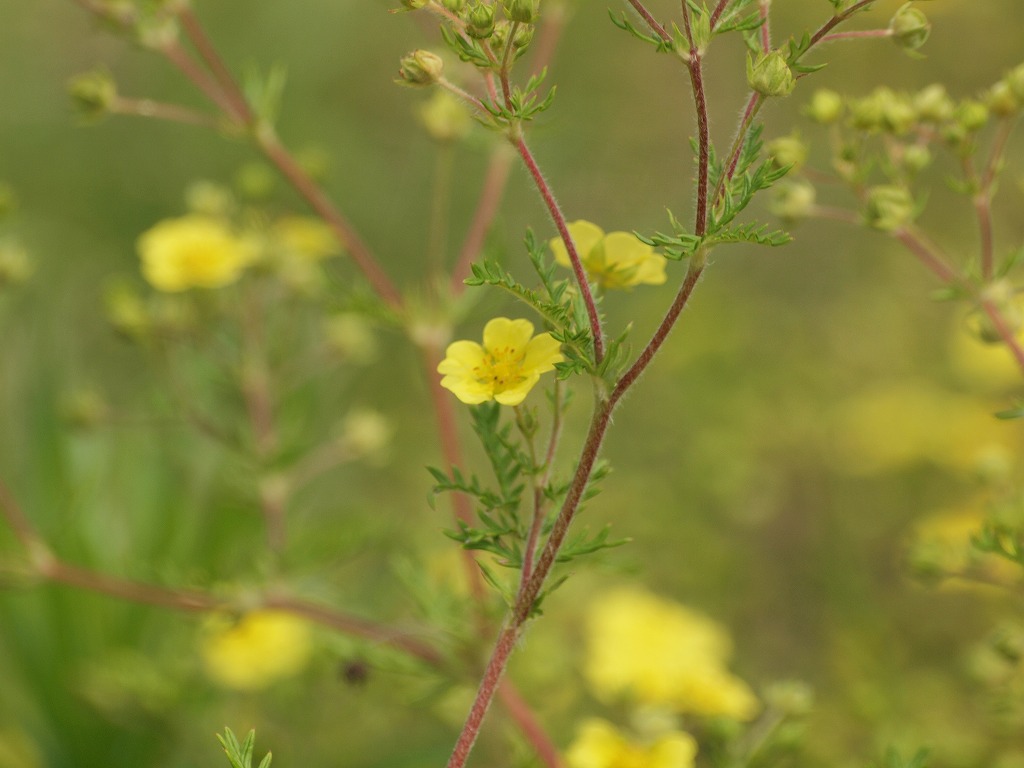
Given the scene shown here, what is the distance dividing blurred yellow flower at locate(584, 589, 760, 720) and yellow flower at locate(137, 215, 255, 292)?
861mm

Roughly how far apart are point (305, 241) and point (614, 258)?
103 centimetres

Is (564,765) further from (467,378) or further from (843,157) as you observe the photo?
(843,157)

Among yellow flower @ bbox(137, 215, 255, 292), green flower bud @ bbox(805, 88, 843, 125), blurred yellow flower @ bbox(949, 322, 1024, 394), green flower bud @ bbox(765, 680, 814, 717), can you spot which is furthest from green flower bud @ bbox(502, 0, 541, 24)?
blurred yellow flower @ bbox(949, 322, 1024, 394)

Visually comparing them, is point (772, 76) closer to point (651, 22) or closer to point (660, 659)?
point (651, 22)

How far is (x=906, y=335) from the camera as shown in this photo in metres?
2.73

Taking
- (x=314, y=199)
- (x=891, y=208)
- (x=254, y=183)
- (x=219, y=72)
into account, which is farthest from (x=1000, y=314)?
(x=254, y=183)

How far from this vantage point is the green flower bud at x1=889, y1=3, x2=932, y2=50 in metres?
0.96

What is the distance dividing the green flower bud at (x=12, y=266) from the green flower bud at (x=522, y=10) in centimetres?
112

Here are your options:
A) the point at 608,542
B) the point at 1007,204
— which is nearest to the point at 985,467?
the point at 608,542

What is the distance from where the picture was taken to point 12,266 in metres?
1.62

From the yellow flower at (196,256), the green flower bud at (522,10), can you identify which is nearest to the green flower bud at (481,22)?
the green flower bud at (522,10)

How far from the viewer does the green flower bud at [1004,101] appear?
1.11m

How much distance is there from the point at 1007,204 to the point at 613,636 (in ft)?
6.77

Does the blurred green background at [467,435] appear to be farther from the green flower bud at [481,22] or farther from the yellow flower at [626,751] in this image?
the green flower bud at [481,22]
